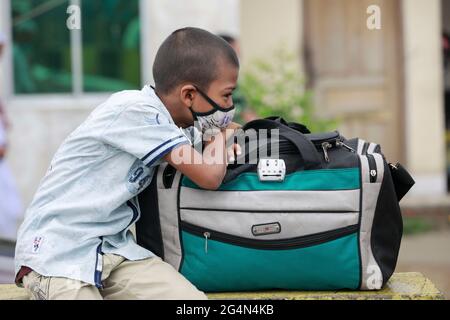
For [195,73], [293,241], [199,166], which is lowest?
[293,241]

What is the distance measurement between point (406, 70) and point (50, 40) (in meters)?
3.39

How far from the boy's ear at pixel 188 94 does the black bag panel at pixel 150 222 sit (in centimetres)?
23

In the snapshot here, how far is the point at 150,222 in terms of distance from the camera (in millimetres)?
2758

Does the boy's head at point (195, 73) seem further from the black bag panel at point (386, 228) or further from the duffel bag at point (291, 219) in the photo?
the black bag panel at point (386, 228)

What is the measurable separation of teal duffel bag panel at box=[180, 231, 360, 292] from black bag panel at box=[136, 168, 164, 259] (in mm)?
92

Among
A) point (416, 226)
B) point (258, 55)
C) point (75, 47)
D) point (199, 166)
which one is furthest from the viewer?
point (258, 55)

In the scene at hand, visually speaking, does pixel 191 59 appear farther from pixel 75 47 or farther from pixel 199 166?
pixel 75 47

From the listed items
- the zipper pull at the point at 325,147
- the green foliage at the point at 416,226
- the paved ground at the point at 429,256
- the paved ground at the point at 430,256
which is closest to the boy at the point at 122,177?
the zipper pull at the point at 325,147

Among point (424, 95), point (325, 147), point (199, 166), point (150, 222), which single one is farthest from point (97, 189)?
point (424, 95)

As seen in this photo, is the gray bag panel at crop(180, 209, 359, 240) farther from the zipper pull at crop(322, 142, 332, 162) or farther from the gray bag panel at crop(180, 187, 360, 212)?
the zipper pull at crop(322, 142, 332, 162)

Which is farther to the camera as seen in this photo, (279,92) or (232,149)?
(279,92)

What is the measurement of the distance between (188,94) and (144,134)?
7.8 inches

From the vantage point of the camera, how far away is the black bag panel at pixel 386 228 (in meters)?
2.64

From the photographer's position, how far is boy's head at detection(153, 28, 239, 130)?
269cm
